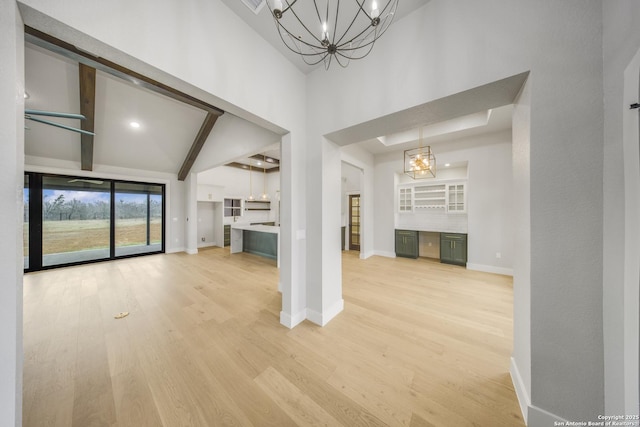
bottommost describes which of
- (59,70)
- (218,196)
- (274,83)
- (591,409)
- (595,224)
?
(591,409)

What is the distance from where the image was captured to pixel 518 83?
134 cm

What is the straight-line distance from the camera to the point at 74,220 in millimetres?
4793

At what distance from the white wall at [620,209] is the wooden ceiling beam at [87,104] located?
18.3 feet

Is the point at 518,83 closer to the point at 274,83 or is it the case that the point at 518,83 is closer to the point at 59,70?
the point at 274,83

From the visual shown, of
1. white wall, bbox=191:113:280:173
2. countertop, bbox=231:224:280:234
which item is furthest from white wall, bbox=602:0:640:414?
countertop, bbox=231:224:280:234

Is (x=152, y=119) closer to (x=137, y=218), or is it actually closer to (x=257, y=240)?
(x=137, y=218)

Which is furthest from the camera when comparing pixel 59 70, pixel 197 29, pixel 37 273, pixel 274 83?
pixel 37 273

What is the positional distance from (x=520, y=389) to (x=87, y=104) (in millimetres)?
6833

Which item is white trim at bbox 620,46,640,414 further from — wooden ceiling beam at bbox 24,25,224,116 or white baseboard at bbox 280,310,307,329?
wooden ceiling beam at bbox 24,25,224,116

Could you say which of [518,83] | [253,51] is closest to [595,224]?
[518,83]

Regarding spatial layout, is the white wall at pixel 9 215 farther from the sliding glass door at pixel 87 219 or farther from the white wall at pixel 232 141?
the sliding glass door at pixel 87 219

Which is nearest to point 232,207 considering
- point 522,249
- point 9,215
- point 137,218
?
point 137,218

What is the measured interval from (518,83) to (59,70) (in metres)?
6.04

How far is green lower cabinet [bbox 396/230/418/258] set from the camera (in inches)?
205
